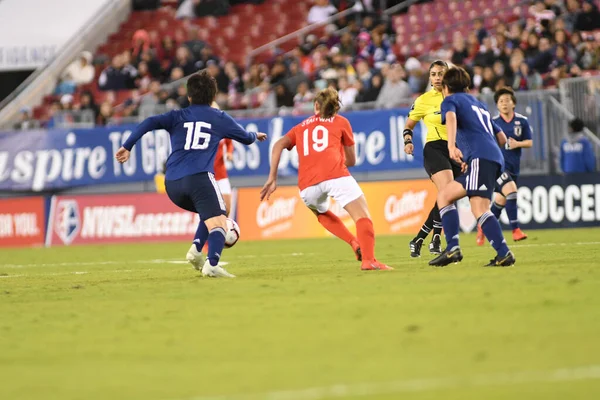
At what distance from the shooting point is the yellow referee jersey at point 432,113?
14.0 metres

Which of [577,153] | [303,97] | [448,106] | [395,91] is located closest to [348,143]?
[448,106]

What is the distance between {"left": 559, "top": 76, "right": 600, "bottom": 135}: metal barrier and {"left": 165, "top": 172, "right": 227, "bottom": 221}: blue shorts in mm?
12054

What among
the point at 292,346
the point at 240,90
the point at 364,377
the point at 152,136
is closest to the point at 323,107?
the point at 292,346

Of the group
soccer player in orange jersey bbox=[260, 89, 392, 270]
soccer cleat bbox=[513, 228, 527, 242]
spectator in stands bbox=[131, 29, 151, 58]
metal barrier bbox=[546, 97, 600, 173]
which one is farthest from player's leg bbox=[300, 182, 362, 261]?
spectator in stands bbox=[131, 29, 151, 58]

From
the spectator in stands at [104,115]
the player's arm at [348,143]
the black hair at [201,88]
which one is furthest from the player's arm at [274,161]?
the spectator in stands at [104,115]

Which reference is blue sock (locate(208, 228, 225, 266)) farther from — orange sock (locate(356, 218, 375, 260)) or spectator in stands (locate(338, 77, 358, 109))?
spectator in stands (locate(338, 77, 358, 109))

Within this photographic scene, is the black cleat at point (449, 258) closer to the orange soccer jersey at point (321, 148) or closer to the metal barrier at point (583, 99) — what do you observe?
the orange soccer jersey at point (321, 148)

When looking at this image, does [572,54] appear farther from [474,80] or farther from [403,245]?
[403,245]

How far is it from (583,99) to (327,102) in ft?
36.7

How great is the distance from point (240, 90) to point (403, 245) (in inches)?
448

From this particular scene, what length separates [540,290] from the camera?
927 centimetres

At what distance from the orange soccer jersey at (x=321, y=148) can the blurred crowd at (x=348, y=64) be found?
36.6 ft

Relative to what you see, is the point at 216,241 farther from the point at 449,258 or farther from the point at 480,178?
the point at 480,178

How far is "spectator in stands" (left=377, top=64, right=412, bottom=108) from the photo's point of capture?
24.2m
